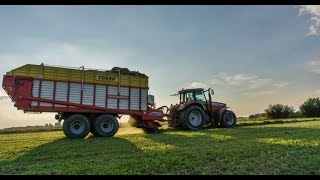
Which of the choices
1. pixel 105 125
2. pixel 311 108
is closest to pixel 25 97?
pixel 105 125

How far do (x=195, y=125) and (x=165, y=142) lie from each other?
8.06 metres

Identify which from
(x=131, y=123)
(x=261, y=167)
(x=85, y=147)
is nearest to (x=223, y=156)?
(x=261, y=167)

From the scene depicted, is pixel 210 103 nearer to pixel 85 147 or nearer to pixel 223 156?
pixel 85 147

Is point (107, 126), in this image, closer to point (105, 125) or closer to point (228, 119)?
point (105, 125)

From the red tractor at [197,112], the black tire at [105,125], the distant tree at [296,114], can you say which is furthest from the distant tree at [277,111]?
the black tire at [105,125]

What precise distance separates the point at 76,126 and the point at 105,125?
1.48 meters

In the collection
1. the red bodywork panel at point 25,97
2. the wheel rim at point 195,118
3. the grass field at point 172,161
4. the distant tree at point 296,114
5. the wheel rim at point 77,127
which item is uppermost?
the distant tree at point 296,114

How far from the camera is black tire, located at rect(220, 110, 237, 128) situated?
25125mm

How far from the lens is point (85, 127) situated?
63.5 ft

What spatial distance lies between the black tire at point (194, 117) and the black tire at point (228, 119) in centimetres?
186

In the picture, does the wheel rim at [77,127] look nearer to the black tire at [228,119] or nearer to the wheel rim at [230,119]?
the black tire at [228,119]

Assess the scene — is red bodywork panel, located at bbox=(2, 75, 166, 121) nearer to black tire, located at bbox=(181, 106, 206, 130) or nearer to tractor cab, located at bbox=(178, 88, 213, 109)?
black tire, located at bbox=(181, 106, 206, 130)

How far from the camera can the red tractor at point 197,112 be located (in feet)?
77.5

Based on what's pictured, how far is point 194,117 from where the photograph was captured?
78.3 feet
